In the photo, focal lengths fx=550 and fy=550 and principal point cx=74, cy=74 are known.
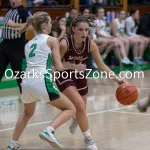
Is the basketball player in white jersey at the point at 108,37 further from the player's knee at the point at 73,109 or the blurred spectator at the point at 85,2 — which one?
the player's knee at the point at 73,109

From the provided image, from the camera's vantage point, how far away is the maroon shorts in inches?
265

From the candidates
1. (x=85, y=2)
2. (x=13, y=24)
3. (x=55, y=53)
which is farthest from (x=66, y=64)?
(x=85, y=2)

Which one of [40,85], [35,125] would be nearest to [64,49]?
[40,85]

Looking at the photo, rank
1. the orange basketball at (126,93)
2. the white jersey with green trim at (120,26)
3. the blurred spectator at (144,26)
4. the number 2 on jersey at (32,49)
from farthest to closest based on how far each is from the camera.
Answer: the blurred spectator at (144,26)
the white jersey with green trim at (120,26)
the orange basketball at (126,93)
the number 2 on jersey at (32,49)

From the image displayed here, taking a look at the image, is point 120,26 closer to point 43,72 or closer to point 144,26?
point 144,26

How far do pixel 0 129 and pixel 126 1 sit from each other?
1117 centimetres

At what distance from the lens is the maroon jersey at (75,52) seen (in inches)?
268

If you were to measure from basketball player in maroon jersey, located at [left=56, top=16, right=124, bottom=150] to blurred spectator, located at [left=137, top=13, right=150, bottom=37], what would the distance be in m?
9.93

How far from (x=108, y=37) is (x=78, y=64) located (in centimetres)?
907

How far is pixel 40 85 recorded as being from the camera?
6219 millimetres

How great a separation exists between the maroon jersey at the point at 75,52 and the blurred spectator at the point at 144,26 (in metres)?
9.99

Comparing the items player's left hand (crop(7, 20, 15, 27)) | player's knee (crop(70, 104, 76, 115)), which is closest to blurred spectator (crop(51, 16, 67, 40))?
player's left hand (crop(7, 20, 15, 27))

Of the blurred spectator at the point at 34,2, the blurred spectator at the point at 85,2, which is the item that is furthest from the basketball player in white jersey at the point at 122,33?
the blurred spectator at the point at 34,2

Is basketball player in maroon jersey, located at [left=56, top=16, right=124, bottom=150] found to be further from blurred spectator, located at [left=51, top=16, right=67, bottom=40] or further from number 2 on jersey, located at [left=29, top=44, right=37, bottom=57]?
blurred spectator, located at [left=51, top=16, right=67, bottom=40]
